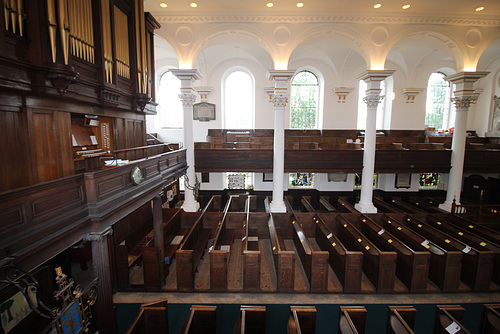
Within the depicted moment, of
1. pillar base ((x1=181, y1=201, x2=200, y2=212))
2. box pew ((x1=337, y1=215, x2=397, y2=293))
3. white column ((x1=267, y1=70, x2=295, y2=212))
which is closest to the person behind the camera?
box pew ((x1=337, y1=215, x2=397, y2=293))

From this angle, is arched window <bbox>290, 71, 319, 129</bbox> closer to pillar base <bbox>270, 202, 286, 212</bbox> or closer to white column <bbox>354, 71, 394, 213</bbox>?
white column <bbox>354, 71, 394, 213</bbox>

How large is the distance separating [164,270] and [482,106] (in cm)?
1898

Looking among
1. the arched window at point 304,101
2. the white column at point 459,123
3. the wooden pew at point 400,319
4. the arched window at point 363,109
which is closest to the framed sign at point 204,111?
the arched window at point 304,101

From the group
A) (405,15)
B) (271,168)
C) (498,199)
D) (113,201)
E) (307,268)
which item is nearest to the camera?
(113,201)

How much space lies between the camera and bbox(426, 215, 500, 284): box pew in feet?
23.2

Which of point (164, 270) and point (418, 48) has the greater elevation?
point (418, 48)

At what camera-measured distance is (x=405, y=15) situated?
385 inches

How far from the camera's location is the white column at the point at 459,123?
34.8 feet

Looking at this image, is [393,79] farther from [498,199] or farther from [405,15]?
[498,199]

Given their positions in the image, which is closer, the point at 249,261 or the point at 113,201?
the point at 113,201

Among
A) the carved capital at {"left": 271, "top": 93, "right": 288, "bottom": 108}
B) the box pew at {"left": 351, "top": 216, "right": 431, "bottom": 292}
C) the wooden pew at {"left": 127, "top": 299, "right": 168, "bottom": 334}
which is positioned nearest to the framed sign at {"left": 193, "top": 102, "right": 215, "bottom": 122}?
the carved capital at {"left": 271, "top": 93, "right": 288, "bottom": 108}

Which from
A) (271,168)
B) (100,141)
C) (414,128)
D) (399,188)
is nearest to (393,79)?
(414,128)

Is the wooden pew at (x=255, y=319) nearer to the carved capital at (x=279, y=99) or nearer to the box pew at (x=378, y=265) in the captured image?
the box pew at (x=378, y=265)

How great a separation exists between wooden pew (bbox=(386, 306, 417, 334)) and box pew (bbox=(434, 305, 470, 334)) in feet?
1.45
